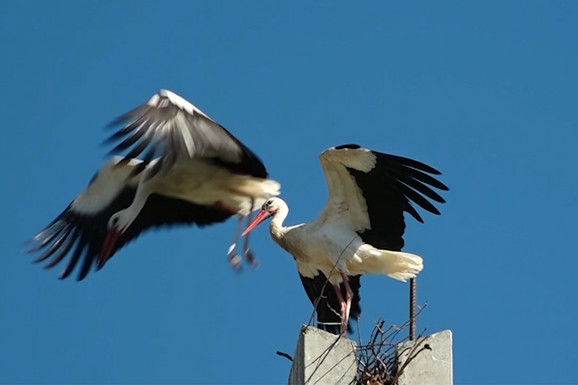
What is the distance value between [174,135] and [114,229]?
1.75 m

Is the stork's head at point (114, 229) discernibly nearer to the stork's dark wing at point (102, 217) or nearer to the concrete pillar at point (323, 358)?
the stork's dark wing at point (102, 217)

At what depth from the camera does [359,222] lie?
1095 cm

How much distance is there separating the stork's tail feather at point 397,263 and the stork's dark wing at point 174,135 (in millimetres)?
1173

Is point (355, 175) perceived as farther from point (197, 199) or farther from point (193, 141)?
point (197, 199)

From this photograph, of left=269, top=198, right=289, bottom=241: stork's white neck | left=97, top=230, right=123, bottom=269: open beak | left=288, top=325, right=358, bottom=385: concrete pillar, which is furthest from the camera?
left=97, top=230, right=123, bottom=269: open beak

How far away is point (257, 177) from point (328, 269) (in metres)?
1.07

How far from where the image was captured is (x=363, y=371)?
8.57 m

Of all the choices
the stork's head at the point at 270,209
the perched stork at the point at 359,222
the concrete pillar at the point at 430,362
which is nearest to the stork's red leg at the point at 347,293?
the perched stork at the point at 359,222

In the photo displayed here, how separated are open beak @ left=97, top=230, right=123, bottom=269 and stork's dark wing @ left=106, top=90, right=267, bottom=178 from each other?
81 cm

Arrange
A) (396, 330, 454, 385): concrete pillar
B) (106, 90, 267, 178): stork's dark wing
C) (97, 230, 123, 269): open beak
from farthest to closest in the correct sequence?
1. (97, 230, 123, 269): open beak
2. (106, 90, 267, 178): stork's dark wing
3. (396, 330, 454, 385): concrete pillar

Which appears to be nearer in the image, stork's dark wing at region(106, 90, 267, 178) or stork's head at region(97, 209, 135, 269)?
stork's dark wing at region(106, 90, 267, 178)

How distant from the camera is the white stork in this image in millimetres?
11477

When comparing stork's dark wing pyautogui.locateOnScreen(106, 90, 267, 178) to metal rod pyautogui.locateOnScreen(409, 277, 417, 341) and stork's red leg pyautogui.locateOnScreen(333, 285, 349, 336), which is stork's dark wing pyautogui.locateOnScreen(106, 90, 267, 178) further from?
metal rod pyautogui.locateOnScreen(409, 277, 417, 341)

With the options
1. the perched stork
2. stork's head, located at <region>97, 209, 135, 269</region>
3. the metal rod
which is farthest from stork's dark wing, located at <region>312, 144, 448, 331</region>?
stork's head, located at <region>97, 209, 135, 269</region>
